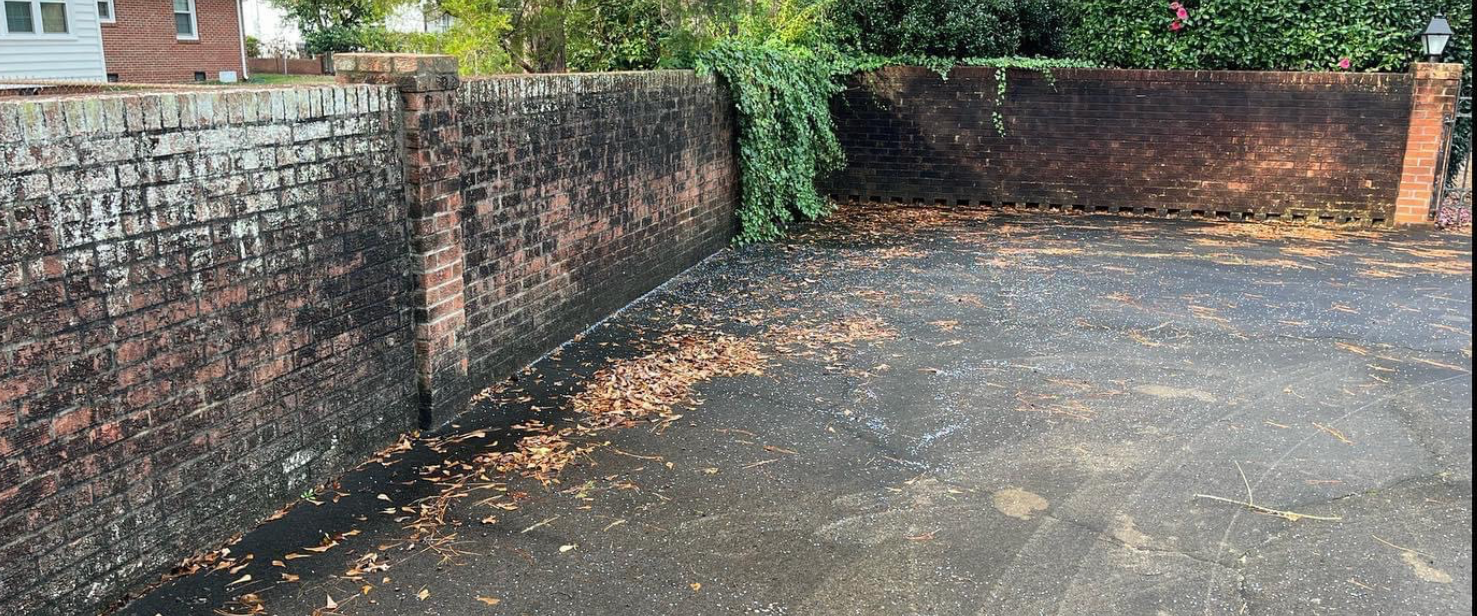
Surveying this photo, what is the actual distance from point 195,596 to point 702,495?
2129mm

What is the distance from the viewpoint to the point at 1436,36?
12336 millimetres

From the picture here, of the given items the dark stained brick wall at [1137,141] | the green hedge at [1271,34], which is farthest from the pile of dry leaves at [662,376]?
the green hedge at [1271,34]

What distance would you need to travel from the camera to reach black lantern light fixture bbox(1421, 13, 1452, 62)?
12.3 m

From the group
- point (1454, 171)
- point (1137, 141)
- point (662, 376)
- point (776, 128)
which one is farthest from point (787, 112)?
point (1454, 171)

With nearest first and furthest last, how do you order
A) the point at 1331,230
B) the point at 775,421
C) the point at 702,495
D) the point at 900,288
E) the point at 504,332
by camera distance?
the point at 702,495
the point at 775,421
the point at 504,332
the point at 900,288
the point at 1331,230

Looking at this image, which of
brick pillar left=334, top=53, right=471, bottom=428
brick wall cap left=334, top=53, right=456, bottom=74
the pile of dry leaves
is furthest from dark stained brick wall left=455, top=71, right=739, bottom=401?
the pile of dry leaves

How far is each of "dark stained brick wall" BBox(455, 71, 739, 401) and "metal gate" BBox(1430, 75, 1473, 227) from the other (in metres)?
8.84

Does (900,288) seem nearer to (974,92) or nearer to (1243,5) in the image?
(974,92)

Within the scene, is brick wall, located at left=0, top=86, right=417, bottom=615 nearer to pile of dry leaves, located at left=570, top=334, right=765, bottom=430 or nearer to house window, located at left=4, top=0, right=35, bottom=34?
pile of dry leaves, located at left=570, top=334, right=765, bottom=430

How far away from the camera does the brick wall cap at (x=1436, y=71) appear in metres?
12.4

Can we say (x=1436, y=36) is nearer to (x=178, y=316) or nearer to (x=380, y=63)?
(x=380, y=63)

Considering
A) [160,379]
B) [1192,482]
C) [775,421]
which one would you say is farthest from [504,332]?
[1192,482]

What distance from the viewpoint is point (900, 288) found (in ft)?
31.4

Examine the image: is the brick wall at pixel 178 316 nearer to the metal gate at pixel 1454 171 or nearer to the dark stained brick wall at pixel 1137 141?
the dark stained brick wall at pixel 1137 141
